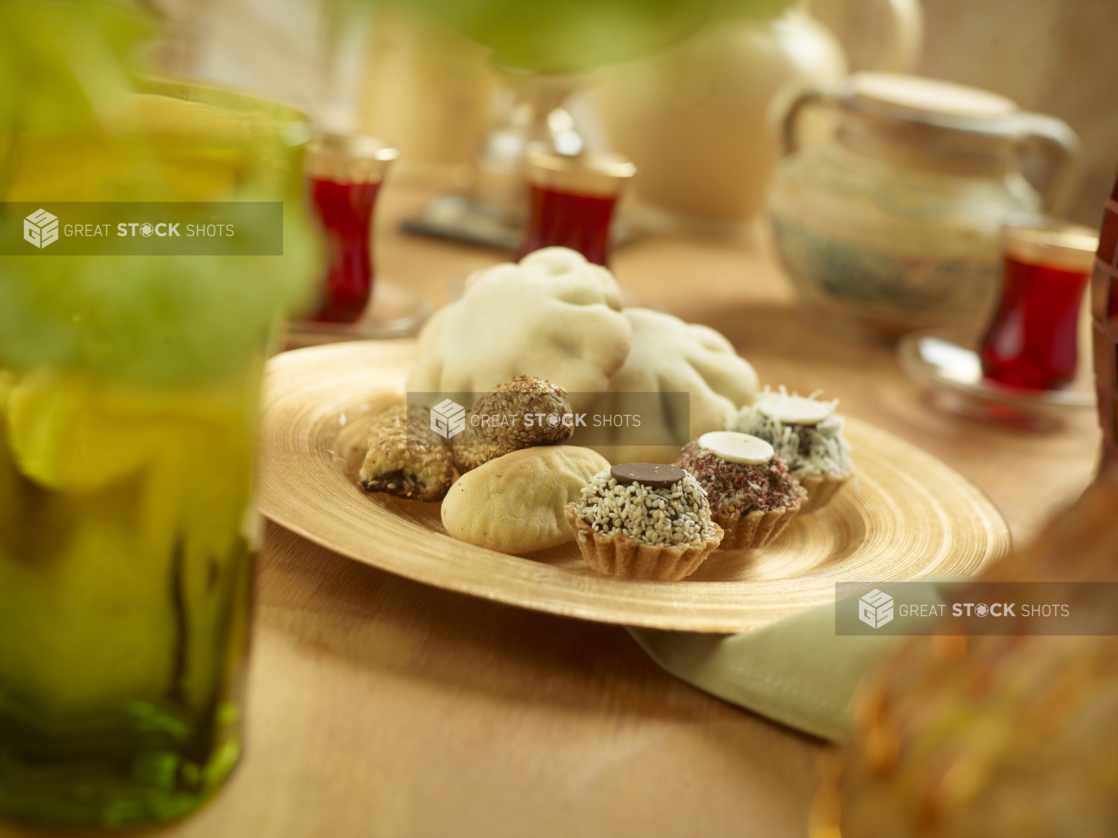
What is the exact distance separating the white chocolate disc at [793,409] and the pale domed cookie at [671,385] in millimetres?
30

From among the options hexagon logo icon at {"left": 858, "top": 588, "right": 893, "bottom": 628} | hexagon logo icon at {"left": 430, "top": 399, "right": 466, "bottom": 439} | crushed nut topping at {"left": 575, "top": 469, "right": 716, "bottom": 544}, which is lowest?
hexagon logo icon at {"left": 430, "top": 399, "right": 466, "bottom": 439}

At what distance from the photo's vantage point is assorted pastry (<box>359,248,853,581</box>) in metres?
0.66

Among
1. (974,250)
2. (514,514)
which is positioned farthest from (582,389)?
(974,250)

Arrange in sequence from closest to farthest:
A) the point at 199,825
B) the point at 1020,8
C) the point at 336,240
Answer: the point at 199,825, the point at 336,240, the point at 1020,8

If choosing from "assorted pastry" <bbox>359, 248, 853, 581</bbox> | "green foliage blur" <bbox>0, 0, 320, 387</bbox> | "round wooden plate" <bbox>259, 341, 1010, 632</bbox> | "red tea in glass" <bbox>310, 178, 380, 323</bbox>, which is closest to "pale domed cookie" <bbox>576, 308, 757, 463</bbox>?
"assorted pastry" <bbox>359, 248, 853, 581</bbox>

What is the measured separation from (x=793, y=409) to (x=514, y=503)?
0.90 feet

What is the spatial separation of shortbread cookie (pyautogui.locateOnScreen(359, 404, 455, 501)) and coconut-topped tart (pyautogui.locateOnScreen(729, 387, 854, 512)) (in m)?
0.24

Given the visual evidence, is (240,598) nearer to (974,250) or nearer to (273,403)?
(273,403)

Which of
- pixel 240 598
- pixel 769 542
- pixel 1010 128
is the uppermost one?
pixel 1010 128

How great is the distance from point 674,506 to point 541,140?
3.49 feet

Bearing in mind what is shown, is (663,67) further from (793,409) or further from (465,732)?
(793,409)

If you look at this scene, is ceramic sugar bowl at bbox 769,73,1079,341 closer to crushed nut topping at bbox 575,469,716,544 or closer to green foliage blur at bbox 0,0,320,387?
crushed nut topping at bbox 575,469,716,544

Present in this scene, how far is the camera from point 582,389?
2.55 feet

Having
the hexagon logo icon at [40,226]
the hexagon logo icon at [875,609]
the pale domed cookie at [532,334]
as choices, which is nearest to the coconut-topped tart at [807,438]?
the pale domed cookie at [532,334]
